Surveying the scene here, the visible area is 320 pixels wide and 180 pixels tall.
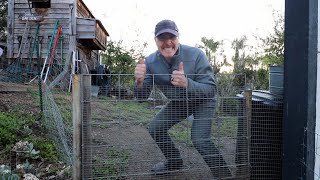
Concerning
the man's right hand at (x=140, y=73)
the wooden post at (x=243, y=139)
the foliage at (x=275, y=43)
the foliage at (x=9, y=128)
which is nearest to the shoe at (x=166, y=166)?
the wooden post at (x=243, y=139)

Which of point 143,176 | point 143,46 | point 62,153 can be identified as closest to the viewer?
point 143,176

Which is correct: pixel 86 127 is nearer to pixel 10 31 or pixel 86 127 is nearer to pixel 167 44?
pixel 167 44

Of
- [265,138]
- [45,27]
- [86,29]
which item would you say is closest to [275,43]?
[86,29]

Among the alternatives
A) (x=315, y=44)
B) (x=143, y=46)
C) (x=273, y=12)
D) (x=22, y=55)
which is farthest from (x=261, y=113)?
(x=143, y=46)

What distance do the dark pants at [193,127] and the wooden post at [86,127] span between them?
0.65 m

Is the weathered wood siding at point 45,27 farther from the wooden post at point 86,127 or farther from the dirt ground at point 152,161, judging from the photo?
the wooden post at point 86,127

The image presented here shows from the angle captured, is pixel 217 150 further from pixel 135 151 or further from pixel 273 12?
pixel 273 12

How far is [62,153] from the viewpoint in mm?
4637

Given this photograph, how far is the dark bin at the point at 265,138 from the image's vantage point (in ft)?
11.9

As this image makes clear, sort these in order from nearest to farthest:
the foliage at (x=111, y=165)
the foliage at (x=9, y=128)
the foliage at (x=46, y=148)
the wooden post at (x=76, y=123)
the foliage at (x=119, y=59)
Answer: the wooden post at (x=76, y=123) → the foliage at (x=111, y=165) → the foliage at (x=46, y=148) → the foliage at (x=9, y=128) → the foliage at (x=119, y=59)

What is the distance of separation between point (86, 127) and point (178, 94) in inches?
36.3

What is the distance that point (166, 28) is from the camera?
11.8 ft

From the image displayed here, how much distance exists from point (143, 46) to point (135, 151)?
15.5 m

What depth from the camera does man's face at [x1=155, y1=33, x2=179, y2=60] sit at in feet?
12.0
